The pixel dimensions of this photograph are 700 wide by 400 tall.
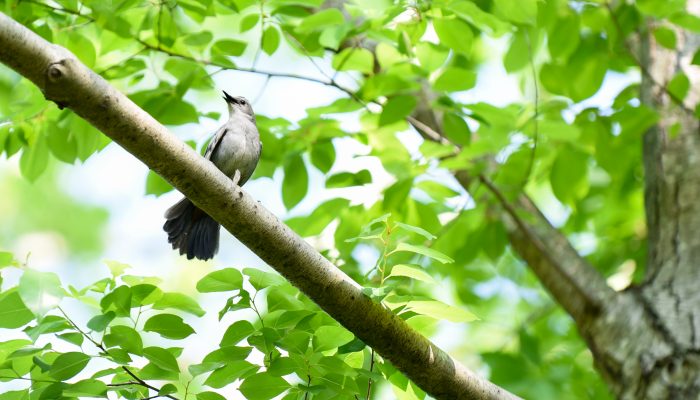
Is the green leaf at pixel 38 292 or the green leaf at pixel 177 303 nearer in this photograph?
the green leaf at pixel 38 292

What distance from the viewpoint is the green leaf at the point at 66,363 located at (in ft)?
7.73

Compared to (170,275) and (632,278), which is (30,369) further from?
(170,275)

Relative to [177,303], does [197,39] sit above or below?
above

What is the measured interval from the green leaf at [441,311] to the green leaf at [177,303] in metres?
0.73

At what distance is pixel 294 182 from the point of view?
4176mm

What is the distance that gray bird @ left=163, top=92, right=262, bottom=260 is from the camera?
409 cm

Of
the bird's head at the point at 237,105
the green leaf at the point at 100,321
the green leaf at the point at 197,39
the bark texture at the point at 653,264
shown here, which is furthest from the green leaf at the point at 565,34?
the green leaf at the point at 100,321

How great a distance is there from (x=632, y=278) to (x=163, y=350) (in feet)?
13.3

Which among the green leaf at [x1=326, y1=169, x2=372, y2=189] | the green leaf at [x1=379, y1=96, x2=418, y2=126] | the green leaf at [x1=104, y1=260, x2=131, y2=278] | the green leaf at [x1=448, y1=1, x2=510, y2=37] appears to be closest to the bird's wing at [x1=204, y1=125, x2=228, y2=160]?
the green leaf at [x1=326, y1=169, x2=372, y2=189]

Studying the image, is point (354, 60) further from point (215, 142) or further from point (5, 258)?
point (5, 258)

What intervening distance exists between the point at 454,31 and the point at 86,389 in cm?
224

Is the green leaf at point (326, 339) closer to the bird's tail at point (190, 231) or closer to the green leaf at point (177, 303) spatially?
the green leaf at point (177, 303)

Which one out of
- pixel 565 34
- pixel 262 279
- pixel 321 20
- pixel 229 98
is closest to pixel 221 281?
pixel 262 279

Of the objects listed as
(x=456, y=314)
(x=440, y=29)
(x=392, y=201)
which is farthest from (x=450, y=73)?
(x=456, y=314)
